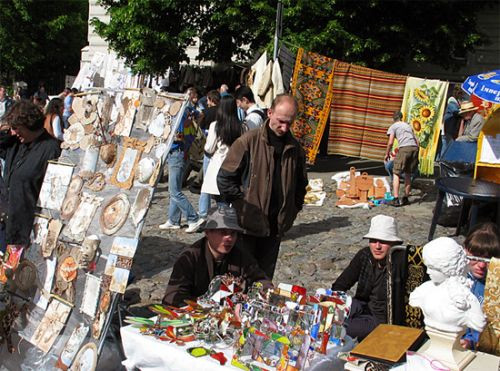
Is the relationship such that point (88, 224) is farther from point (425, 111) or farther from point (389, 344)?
point (425, 111)

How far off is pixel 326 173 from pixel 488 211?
7113 millimetres

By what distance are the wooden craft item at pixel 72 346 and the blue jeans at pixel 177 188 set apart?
400 cm

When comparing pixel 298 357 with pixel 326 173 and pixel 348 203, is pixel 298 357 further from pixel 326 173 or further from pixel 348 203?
pixel 326 173

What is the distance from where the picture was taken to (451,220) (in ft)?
27.8

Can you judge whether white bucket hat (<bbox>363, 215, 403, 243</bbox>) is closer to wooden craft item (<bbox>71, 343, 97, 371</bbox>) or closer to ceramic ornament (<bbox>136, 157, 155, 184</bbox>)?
ceramic ornament (<bbox>136, 157, 155, 184</bbox>)

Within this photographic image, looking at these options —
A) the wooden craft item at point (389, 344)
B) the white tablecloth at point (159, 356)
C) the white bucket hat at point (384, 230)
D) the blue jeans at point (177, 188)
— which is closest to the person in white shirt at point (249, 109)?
the blue jeans at point (177, 188)

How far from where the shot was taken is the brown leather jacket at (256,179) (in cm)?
441

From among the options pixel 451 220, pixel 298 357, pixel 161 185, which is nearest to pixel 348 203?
pixel 451 220

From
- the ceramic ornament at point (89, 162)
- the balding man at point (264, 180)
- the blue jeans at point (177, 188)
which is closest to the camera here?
the ceramic ornament at point (89, 162)

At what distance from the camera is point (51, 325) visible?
12.4ft

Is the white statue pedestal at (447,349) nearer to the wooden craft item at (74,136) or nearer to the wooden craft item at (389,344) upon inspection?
the wooden craft item at (389,344)

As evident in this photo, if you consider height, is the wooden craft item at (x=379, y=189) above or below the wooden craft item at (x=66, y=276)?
above

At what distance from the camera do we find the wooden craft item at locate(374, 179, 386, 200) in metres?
10.4

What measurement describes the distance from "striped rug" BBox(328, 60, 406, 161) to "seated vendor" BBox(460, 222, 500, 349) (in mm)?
7795
